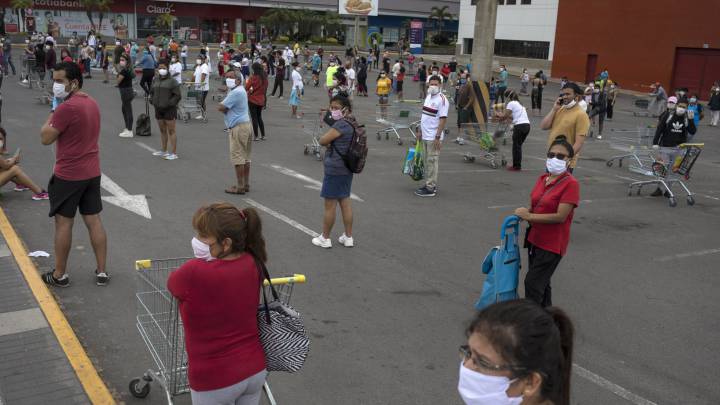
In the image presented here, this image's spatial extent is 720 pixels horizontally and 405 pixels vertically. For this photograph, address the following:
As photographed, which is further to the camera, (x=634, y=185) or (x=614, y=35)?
(x=614, y=35)

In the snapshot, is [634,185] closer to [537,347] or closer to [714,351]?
[714,351]

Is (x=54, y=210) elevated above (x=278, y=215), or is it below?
above

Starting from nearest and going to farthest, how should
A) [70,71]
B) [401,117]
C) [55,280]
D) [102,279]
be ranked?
[70,71]
[55,280]
[102,279]
[401,117]

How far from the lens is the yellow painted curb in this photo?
4.53m

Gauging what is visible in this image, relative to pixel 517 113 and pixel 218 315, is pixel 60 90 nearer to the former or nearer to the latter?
pixel 218 315

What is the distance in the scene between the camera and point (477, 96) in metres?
20.2

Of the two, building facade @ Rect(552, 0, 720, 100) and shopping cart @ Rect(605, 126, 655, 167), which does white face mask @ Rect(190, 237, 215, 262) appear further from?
building facade @ Rect(552, 0, 720, 100)

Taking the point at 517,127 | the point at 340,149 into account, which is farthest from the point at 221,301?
the point at 517,127

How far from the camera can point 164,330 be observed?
4.18 m

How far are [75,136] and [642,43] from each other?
4035 cm

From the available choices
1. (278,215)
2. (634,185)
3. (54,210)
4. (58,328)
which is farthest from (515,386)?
(634,185)

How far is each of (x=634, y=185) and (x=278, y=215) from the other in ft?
23.8

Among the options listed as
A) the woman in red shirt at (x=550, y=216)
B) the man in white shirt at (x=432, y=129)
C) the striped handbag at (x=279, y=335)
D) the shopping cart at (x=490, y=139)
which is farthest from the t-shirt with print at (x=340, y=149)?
the shopping cart at (x=490, y=139)

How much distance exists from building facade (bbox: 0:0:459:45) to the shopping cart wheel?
54.4 meters
